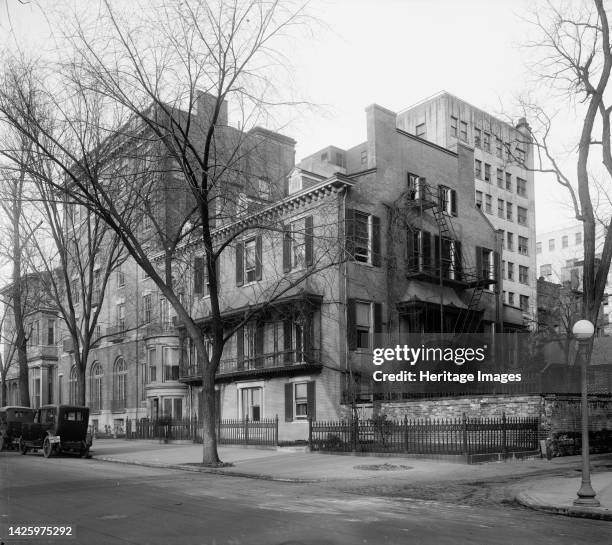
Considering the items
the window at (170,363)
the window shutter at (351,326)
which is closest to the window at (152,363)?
the window at (170,363)

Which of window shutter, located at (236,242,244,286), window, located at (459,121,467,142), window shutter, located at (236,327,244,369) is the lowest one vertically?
window shutter, located at (236,327,244,369)

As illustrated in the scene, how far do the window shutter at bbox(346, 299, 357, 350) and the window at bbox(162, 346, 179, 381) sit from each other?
1477 centimetres

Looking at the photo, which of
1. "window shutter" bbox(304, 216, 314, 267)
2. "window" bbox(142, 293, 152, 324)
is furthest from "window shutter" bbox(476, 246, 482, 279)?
"window" bbox(142, 293, 152, 324)

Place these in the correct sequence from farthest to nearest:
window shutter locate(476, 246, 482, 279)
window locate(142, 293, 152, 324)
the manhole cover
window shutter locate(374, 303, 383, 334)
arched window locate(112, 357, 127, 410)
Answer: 1. arched window locate(112, 357, 127, 410)
2. window locate(142, 293, 152, 324)
3. window shutter locate(476, 246, 482, 279)
4. window shutter locate(374, 303, 383, 334)
5. the manhole cover

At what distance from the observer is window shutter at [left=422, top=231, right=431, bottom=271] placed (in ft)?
121

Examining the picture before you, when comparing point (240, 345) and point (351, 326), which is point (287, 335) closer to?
point (351, 326)

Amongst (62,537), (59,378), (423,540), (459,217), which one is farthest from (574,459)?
(59,378)

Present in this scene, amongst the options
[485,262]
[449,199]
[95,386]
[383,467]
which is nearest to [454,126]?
[485,262]

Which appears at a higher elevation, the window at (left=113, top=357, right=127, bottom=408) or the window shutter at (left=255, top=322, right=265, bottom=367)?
the window shutter at (left=255, top=322, right=265, bottom=367)

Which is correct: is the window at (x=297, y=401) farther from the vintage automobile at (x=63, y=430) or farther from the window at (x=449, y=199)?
the window at (x=449, y=199)

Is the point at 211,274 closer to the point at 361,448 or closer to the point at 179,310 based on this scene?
the point at 179,310

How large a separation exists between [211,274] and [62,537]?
1343 centimetres

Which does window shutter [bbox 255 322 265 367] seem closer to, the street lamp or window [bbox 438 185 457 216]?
window [bbox 438 185 457 216]

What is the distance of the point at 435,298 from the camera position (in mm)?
36969
